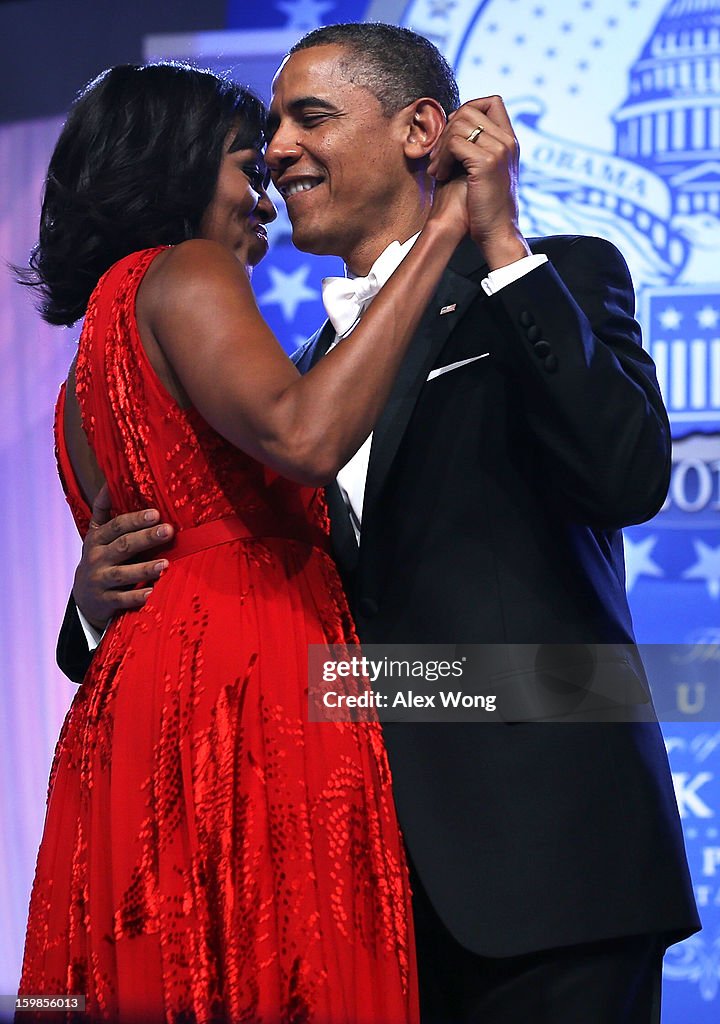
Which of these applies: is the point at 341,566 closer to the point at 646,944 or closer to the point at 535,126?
the point at 646,944

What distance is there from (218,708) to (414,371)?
46 centimetres

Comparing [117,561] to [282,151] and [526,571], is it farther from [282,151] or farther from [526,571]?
[282,151]

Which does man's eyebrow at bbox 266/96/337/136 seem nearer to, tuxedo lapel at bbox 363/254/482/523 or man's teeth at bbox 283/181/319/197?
man's teeth at bbox 283/181/319/197

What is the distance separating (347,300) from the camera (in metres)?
1.73

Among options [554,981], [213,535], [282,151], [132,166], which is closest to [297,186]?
[282,151]

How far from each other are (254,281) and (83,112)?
1029 millimetres

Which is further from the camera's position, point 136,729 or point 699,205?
point 699,205

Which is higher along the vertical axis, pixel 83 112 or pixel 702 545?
pixel 83 112

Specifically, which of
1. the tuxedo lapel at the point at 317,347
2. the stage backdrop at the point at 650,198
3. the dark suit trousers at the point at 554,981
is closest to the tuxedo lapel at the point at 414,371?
the tuxedo lapel at the point at 317,347

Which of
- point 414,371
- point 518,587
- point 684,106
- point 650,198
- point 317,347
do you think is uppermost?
point 684,106

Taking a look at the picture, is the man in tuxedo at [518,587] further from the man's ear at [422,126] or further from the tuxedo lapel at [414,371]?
the man's ear at [422,126]

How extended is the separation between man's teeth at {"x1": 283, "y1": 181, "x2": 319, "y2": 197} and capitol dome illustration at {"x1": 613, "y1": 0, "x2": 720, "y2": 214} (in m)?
0.92

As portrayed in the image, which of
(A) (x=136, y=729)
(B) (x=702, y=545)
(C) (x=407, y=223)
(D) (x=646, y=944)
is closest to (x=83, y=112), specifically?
(C) (x=407, y=223)

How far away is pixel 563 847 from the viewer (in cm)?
132
